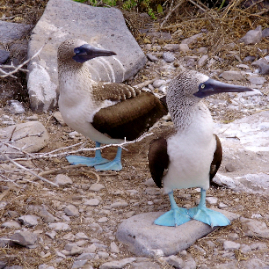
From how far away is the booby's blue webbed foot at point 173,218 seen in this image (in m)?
3.27

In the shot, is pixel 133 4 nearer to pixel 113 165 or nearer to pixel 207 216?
pixel 113 165

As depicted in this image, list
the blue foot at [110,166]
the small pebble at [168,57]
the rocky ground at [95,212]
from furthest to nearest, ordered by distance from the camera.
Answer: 1. the small pebble at [168,57]
2. the blue foot at [110,166]
3. the rocky ground at [95,212]

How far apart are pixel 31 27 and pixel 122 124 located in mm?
2942

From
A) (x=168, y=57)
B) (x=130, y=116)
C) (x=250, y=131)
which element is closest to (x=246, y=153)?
(x=250, y=131)

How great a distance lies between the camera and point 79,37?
593 centimetres

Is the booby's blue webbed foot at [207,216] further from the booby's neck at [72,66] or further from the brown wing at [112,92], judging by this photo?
the booby's neck at [72,66]

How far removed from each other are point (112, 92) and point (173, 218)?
141cm

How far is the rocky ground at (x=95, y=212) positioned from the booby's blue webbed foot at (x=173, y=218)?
0.65ft

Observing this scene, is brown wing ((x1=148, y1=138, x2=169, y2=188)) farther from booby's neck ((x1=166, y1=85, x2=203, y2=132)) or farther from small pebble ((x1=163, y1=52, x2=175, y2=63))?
small pebble ((x1=163, y1=52, x2=175, y2=63))

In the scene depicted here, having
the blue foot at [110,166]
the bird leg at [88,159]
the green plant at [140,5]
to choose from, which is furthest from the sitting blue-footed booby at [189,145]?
the green plant at [140,5]

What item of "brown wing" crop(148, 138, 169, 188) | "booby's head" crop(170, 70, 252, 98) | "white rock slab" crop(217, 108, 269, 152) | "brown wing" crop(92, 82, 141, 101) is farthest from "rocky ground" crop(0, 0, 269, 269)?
"booby's head" crop(170, 70, 252, 98)

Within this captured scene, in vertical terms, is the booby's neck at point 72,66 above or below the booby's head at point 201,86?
below

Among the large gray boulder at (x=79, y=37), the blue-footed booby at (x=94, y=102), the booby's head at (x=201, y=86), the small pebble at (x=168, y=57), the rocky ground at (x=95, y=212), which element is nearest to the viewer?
the rocky ground at (x=95, y=212)

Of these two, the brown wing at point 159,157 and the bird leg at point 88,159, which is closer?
the brown wing at point 159,157
